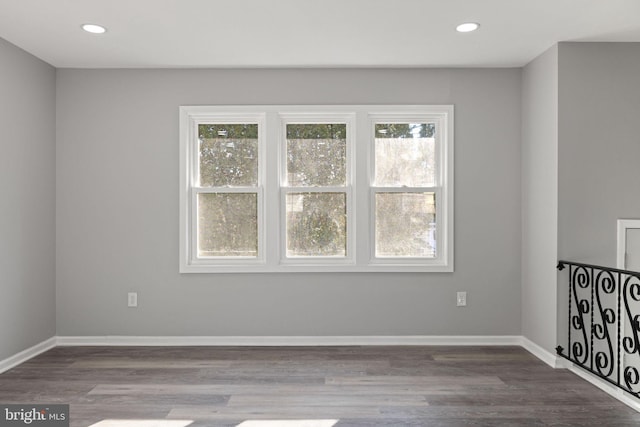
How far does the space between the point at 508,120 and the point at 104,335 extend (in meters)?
4.17

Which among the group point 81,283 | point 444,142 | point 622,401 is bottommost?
point 622,401

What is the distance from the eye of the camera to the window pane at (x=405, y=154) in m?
4.32

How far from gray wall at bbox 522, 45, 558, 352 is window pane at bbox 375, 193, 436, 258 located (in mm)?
830

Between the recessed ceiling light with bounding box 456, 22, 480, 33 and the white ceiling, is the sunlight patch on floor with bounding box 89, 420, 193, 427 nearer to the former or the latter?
the white ceiling

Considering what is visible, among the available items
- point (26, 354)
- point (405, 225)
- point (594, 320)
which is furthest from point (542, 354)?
point (26, 354)

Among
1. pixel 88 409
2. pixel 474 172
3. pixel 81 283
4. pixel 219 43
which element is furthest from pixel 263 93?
pixel 88 409

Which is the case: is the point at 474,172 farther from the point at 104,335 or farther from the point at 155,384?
the point at 104,335

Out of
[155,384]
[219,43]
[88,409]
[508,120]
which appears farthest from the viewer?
[508,120]

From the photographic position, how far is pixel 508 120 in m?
4.21

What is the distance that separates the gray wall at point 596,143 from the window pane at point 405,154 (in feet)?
3.68

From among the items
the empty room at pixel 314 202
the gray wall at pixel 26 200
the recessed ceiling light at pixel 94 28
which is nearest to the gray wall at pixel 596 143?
the empty room at pixel 314 202

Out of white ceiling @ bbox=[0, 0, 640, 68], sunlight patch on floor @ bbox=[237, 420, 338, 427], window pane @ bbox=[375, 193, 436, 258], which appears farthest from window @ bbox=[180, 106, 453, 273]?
sunlight patch on floor @ bbox=[237, 420, 338, 427]

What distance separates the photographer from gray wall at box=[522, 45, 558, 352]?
12.0 feet

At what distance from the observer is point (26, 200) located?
12.5 feet
